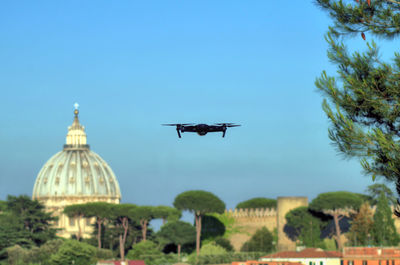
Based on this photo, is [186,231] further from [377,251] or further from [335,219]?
[377,251]

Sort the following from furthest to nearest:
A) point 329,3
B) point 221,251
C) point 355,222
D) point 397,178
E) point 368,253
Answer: point 221,251, point 355,222, point 368,253, point 329,3, point 397,178

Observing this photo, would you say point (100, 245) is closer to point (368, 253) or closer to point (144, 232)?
point (144, 232)

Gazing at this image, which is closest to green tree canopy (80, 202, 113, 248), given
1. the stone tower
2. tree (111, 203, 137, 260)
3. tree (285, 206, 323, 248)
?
tree (111, 203, 137, 260)

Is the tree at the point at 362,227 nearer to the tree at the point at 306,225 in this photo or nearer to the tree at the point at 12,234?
the tree at the point at 306,225

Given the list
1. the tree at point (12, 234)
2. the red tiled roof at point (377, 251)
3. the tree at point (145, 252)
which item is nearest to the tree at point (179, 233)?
the tree at point (145, 252)

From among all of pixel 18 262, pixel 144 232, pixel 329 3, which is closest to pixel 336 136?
pixel 329 3
